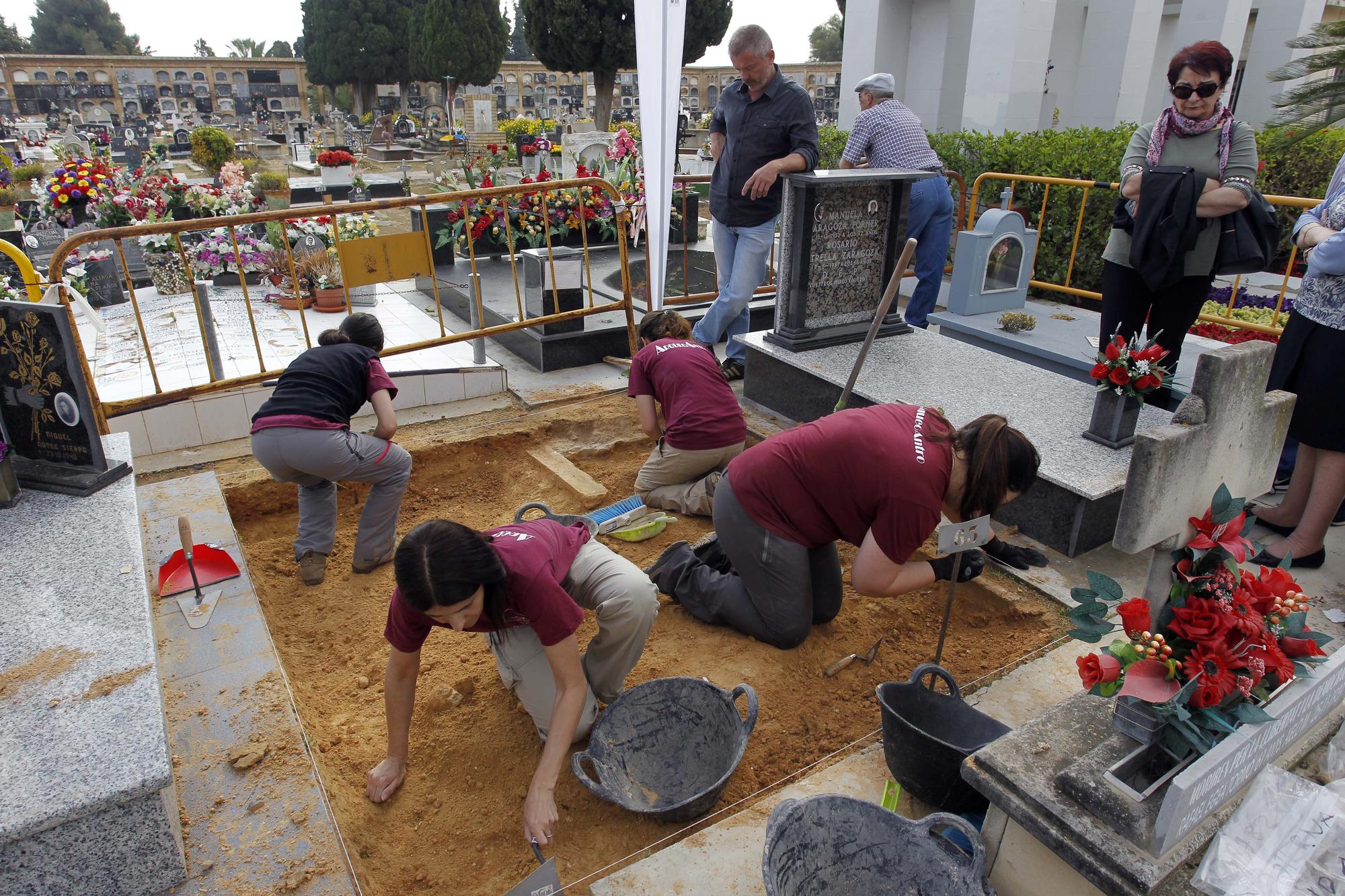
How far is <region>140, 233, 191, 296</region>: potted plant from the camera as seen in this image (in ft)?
24.8

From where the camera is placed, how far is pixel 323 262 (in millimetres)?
7047

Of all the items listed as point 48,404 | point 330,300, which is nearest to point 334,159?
point 330,300

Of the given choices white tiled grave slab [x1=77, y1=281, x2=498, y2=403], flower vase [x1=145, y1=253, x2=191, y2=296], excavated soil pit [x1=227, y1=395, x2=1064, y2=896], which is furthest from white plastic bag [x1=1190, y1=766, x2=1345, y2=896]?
flower vase [x1=145, y1=253, x2=191, y2=296]

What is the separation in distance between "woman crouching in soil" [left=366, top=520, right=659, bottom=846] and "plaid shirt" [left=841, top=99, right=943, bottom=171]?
4.18m

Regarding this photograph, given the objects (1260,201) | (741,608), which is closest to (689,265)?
(1260,201)

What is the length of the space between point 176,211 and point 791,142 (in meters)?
7.18

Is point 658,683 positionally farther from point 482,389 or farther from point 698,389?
point 482,389

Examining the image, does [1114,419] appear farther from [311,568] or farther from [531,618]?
[311,568]

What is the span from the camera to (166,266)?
7652 mm

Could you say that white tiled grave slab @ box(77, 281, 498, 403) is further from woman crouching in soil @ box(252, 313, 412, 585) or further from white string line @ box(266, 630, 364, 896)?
white string line @ box(266, 630, 364, 896)

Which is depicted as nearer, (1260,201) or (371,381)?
(371,381)

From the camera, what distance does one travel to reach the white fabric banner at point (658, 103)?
16.1 ft

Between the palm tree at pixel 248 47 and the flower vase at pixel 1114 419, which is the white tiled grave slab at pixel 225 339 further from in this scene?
the palm tree at pixel 248 47

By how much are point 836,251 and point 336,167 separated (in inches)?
455
